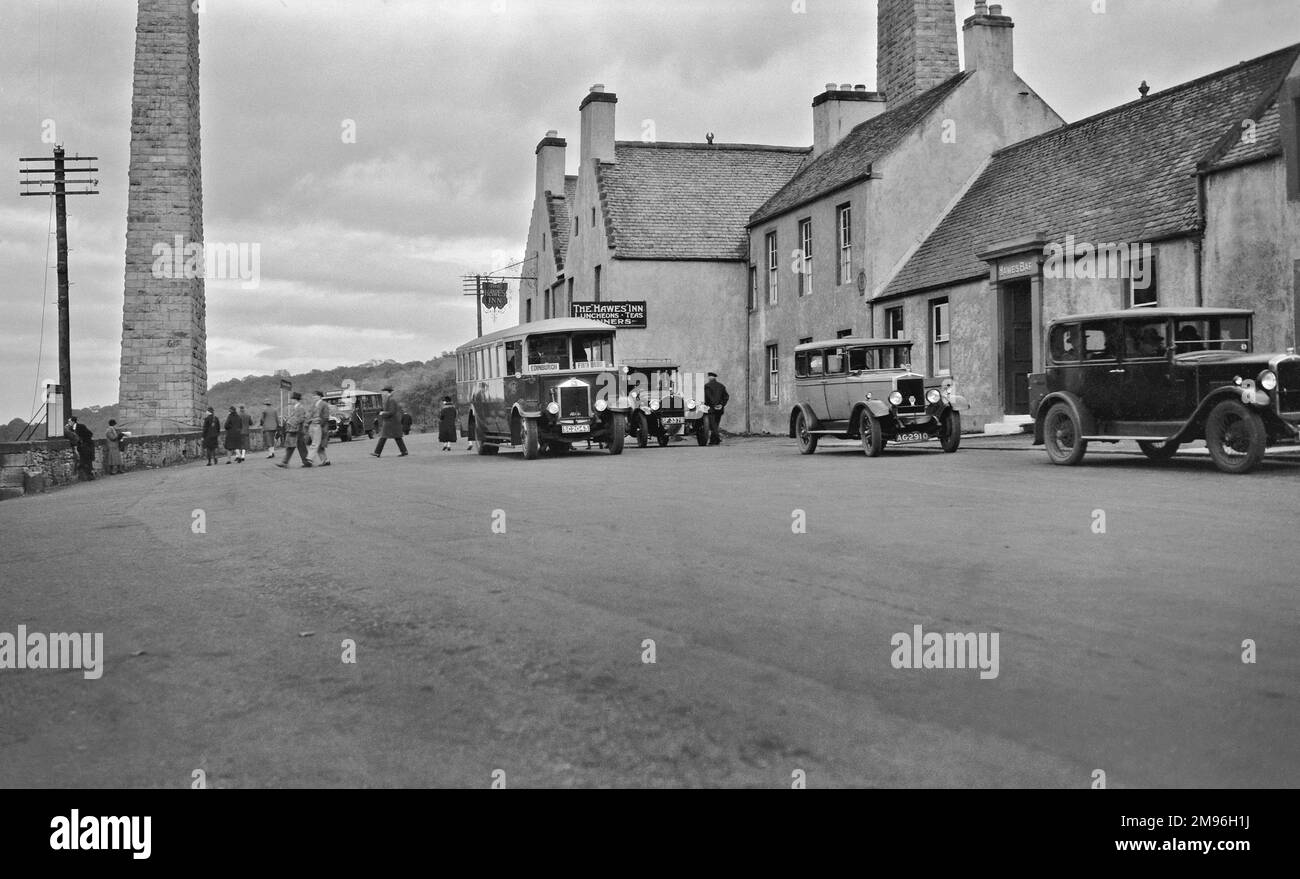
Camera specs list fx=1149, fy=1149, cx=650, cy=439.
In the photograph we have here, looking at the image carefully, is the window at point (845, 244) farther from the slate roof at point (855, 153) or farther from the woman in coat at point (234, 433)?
the woman in coat at point (234, 433)

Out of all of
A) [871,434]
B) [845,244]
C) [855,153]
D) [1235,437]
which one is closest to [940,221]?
[845,244]

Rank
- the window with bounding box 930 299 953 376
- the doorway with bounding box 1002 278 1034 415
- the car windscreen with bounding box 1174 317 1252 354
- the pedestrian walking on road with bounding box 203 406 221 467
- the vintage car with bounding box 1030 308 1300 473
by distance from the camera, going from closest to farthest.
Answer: the vintage car with bounding box 1030 308 1300 473
the car windscreen with bounding box 1174 317 1252 354
the doorway with bounding box 1002 278 1034 415
the window with bounding box 930 299 953 376
the pedestrian walking on road with bounding box 203 406 221 467

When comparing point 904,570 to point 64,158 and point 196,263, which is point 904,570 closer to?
point 196,263

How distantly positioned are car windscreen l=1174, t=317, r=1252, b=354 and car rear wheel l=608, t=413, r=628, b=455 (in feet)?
37.9

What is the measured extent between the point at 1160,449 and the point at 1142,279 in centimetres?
737

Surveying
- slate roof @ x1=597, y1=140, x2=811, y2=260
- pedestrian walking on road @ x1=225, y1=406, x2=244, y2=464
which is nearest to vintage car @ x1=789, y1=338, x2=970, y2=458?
pedestrian walking on road @ x1=225, y1=406, x2=244, y2=464

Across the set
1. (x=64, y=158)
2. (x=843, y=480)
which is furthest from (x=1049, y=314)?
(x=64, y=158)

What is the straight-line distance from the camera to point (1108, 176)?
77.4 feet

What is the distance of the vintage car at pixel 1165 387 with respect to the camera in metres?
13.0

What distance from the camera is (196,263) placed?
35.3 metres

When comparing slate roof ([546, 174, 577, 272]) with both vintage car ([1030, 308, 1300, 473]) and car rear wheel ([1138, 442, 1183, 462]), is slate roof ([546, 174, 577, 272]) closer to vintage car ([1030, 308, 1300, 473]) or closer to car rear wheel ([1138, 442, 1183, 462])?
vintage car ([1030, 308, 1300, 473])

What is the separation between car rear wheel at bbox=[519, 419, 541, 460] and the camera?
74.3 ft

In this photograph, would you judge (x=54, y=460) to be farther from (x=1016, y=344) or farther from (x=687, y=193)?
(x=687, y=193)

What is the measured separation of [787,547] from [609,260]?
103 feet
